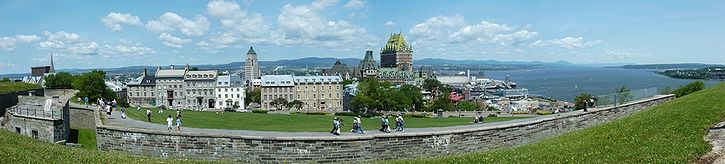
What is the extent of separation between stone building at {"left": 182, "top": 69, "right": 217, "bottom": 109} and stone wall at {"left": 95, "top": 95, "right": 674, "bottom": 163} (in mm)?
92671

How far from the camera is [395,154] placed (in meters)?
18.5

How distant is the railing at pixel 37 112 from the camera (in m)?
26.7

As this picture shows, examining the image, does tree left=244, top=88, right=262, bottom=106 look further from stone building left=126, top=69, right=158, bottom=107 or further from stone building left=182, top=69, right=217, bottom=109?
stone building left=126, top=69, right=158, bottom=107

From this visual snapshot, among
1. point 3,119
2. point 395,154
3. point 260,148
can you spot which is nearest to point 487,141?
point 395,154

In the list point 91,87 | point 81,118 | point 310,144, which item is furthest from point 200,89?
point 310,144

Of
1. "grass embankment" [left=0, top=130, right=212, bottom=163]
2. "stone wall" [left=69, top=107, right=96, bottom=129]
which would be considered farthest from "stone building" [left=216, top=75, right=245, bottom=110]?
"grass embankment" [left=0, top=130, right=212, bottom=163]

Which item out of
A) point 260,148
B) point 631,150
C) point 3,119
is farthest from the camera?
point 3,119

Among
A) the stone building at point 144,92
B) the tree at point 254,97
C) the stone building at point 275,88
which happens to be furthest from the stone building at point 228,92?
the stone building at point 144,92

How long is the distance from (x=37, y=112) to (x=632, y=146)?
2710 centimetres

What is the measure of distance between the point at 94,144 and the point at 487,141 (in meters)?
20.6

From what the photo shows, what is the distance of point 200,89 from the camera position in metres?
113

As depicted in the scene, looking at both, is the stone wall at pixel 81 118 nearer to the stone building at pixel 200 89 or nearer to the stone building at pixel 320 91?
the stone building at pixel 200 89

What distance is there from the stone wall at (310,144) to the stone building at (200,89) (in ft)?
304

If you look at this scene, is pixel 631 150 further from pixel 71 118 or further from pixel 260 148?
pixel 71 118
